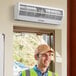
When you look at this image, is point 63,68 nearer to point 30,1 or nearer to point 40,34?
point 40,34

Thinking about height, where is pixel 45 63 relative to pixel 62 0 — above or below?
below

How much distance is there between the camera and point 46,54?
3.12 m

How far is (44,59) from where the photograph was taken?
10.2 ft

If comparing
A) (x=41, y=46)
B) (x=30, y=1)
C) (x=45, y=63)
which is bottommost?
(x=45, y=63)

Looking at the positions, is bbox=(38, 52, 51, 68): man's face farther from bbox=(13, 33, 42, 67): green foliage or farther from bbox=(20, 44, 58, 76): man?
bbox=(13, 33, 42, 67): green foliage

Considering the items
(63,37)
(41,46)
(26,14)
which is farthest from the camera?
(63,37)

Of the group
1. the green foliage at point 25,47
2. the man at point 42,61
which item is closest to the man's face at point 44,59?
the man at point 42,61

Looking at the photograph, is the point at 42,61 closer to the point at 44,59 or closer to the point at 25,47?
the point at 44,59

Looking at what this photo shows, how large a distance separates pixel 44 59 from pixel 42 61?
44 mm

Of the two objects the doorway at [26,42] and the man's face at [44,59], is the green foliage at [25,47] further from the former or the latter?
the man's face at [44,59]

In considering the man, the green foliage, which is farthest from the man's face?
the green foliage

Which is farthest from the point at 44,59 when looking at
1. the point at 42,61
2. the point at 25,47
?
the point at 25,47
